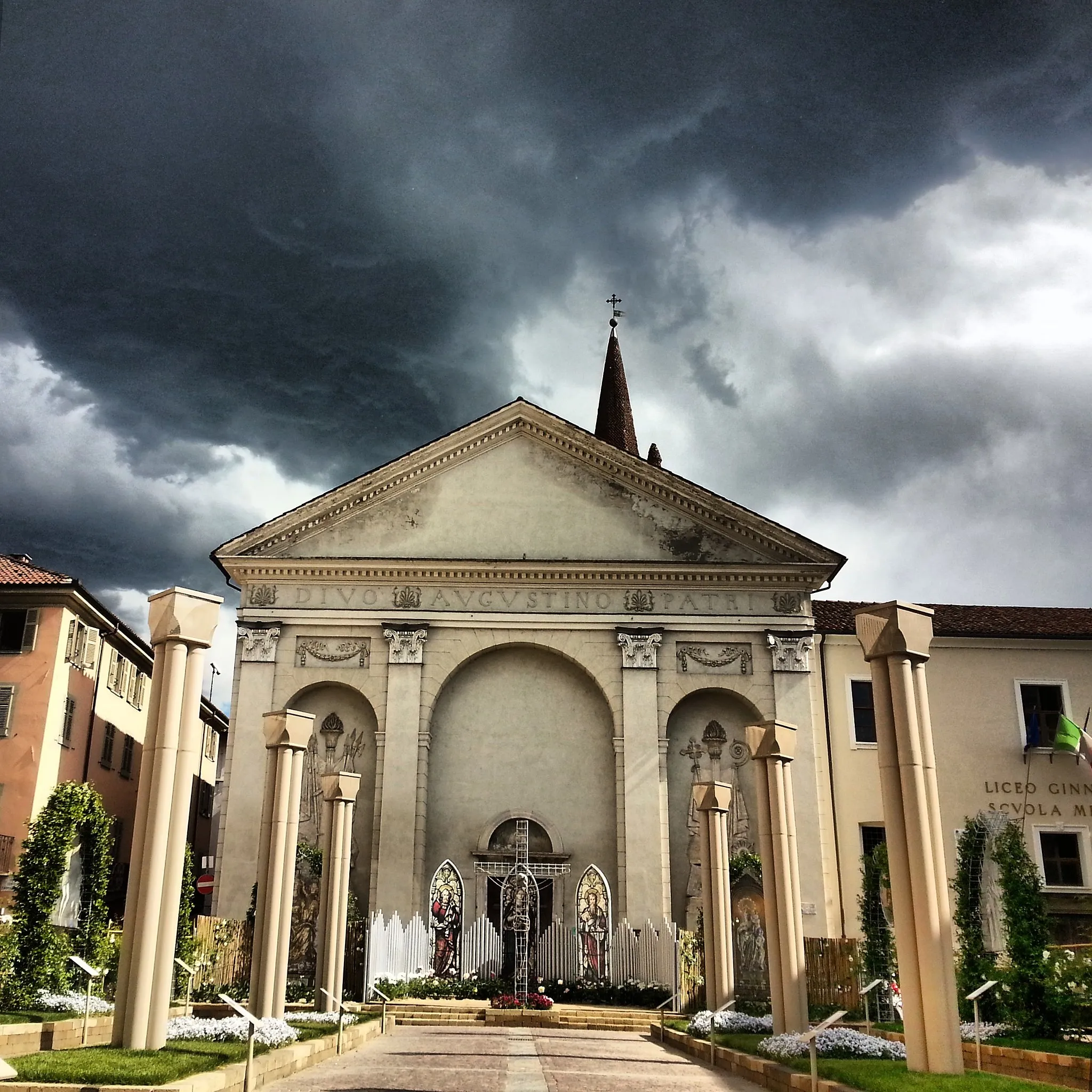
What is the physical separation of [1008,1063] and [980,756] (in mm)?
17775

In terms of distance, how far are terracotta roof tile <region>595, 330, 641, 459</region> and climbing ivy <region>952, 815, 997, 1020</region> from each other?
2965 centimetres

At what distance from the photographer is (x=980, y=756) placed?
29188mm

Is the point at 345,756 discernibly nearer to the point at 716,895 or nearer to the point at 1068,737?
the point at 716,895

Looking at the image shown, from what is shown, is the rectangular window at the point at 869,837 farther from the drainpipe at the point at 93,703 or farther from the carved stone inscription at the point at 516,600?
the drainpipe at the point at 93,703

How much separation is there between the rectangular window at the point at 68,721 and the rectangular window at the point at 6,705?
132cm

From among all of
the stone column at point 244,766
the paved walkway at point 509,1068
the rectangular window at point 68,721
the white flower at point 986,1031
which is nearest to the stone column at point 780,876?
the paved walkway at point 509,1068

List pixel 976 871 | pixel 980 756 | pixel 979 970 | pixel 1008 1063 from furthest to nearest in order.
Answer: pixel 980 756, pixel 976 871, pixel 979 970, pixel 1008 1063

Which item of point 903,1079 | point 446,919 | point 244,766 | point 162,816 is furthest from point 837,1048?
point 244,766

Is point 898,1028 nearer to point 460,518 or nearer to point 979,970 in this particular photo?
point 979,970

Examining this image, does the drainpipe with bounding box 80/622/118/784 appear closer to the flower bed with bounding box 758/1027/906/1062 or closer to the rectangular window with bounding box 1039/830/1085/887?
the flower bed with bounding box 758/1027/906/1062

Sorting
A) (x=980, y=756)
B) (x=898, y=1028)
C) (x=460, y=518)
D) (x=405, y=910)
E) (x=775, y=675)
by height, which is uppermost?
(x=460, y=518)

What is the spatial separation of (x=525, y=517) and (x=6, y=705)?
14427mm

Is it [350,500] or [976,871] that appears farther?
[350,500]

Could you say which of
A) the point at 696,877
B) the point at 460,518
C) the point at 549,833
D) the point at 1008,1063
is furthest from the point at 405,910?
the point at 1008,1063
